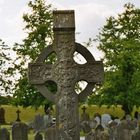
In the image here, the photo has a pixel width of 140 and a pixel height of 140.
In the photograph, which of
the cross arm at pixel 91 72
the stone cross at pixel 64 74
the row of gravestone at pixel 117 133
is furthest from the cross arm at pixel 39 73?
the row of gravestone at pixel 117 133

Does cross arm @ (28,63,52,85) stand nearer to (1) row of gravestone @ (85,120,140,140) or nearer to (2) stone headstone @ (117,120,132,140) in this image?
(1) row of gravestone @ (85,120,140,140)

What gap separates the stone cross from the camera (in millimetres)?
16797

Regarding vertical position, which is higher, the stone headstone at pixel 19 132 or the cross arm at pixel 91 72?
the cross arm at pixel 91 72

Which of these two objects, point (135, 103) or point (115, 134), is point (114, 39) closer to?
point (135, 103)

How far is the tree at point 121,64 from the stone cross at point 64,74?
1225 inches

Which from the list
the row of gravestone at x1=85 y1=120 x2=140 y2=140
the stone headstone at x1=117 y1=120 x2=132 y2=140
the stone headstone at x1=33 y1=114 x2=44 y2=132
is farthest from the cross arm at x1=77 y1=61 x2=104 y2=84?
the stone headstone at x1=33 y1=114 x2=44 y2=132

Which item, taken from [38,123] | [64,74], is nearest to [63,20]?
[64,74]

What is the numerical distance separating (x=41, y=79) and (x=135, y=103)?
108 ft

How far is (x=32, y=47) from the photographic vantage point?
5066cm

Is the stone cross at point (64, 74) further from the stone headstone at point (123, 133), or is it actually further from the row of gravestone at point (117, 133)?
the stone headstone at point (123, 133)

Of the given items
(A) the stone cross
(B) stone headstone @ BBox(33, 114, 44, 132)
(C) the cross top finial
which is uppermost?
(C) the cross top finial

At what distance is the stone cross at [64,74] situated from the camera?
16.8m

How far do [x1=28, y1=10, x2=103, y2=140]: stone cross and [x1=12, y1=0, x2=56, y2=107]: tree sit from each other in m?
31.5

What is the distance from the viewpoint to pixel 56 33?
16828 mm
